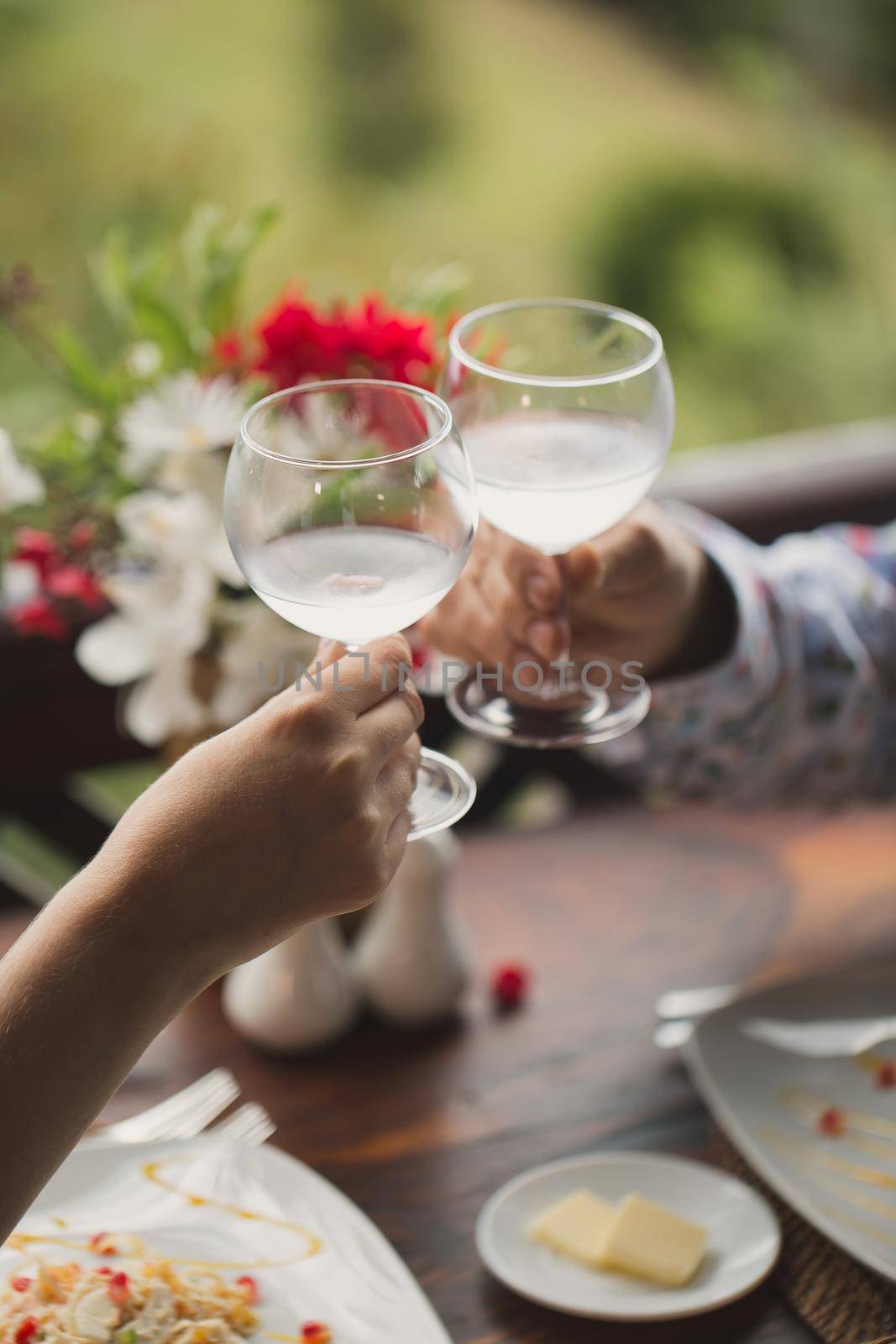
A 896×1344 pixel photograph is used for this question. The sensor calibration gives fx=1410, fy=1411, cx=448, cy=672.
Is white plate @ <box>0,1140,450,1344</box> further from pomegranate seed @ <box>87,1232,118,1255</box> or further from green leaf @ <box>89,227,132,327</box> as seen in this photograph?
green leaf @ <box>89,227,132,327</box>

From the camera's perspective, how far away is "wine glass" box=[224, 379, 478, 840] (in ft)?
2.06

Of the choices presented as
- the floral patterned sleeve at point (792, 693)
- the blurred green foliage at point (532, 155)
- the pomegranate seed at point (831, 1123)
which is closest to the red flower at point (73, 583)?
the floral patterned sleeve at point (792, 693)

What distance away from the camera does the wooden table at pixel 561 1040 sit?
82 centimetres

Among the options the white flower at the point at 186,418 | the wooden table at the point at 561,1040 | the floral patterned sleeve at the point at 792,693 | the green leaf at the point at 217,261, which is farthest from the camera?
the floral patterned sleeve at the point at 792,693

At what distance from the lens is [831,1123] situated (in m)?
0.88

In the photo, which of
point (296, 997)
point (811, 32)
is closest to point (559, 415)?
point (296, 997)

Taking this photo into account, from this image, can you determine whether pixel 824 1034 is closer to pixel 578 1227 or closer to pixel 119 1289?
pixel 578 1227

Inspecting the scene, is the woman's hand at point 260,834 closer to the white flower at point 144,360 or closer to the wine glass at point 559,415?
the wine glass at point 559,415

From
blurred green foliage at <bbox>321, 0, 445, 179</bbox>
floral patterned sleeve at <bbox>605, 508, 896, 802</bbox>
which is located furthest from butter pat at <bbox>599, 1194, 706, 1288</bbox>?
blurred green foliage at <bbox>321, 0, 445, 179</bbox>

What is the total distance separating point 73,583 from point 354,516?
1.32 ft

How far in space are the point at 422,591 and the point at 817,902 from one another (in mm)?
612

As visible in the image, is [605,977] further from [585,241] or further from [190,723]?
[585,241]

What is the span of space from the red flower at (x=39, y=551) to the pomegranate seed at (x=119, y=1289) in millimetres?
485

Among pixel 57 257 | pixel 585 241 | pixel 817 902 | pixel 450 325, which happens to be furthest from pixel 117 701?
pixel 585 241
